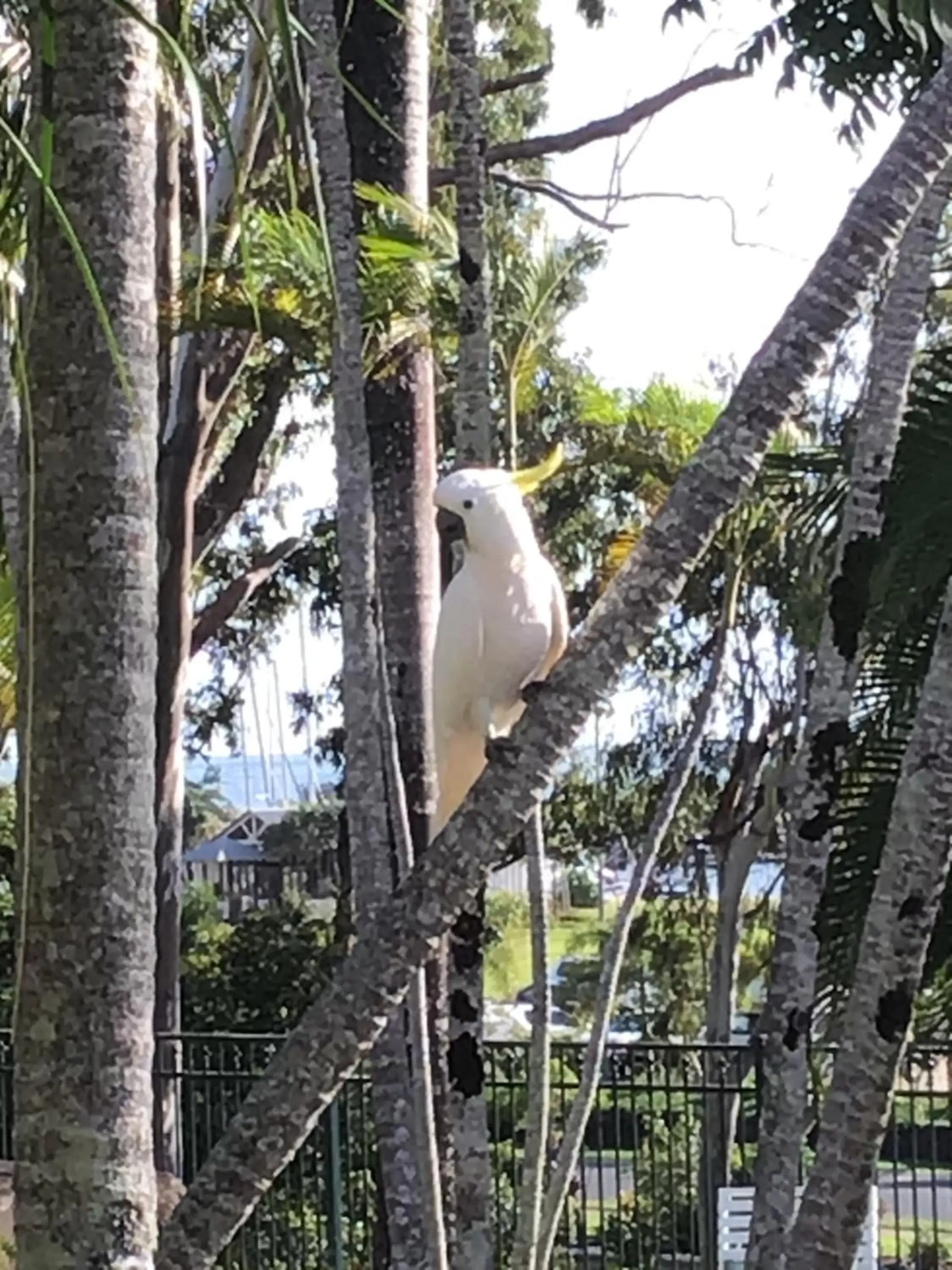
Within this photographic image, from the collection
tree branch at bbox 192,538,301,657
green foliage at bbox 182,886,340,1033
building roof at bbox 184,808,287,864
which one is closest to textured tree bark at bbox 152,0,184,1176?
tree branch at bbox 192,538,301,657

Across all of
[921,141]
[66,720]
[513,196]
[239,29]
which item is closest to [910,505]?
[921,141]

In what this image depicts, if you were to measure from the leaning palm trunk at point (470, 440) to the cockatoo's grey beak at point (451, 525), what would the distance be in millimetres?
215

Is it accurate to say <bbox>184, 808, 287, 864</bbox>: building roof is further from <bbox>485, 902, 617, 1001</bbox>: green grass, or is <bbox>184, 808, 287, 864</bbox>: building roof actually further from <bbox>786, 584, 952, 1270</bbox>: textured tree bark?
<bbox>786, 584, 952, 1270</bbox>: textured tree bark

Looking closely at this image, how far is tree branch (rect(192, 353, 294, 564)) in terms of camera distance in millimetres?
10680

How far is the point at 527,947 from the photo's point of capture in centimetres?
2053

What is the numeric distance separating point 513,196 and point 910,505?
8485mm

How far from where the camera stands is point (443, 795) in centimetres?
310

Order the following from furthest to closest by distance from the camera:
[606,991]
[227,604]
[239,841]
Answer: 1. [239,841]
2. [227,604]
3. [606,991]

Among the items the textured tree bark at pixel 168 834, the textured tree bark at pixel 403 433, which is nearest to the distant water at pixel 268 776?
the textured tree bark at pixel 168 834

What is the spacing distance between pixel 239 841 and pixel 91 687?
94.6ft

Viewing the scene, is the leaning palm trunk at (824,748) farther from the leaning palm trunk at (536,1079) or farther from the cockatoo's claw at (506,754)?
the cockatoo's claw at (506,754)

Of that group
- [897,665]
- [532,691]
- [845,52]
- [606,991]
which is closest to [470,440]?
[532,691]

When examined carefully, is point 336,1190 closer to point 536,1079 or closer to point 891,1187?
point 891,1187

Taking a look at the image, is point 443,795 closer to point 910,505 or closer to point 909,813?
point 909,813
